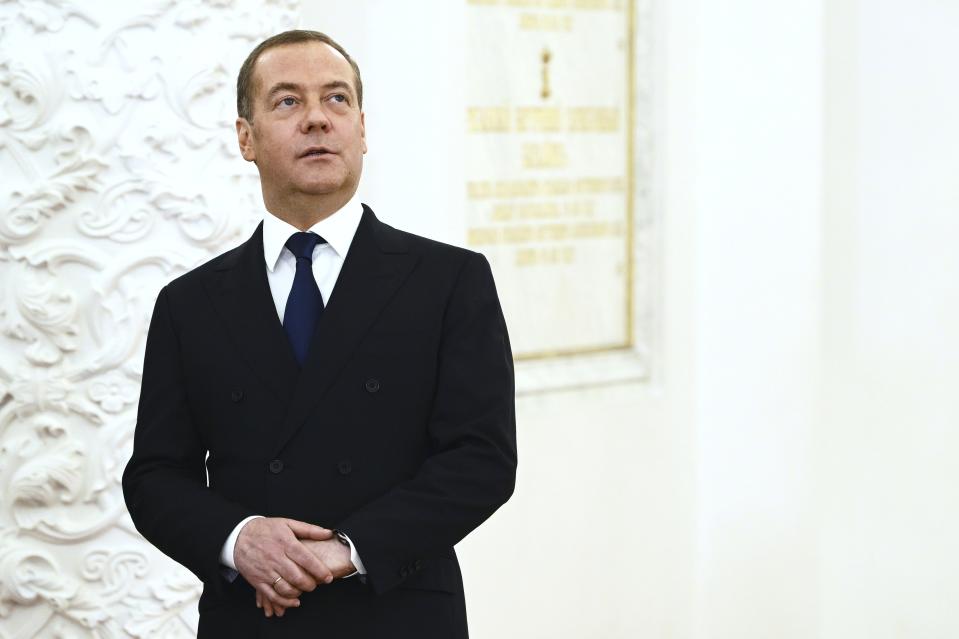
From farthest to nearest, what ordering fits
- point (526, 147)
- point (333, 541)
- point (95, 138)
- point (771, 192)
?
point (771, 192) < point (526, 147) < point (95, 138) < point (333, 541)

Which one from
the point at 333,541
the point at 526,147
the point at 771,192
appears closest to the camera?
the point at 333,541

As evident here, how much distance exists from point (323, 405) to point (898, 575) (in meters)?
3.31

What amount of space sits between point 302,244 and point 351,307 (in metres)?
0.11

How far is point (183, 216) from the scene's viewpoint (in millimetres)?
3047

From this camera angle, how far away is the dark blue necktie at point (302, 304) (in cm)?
176

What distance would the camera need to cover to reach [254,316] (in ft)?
5.81

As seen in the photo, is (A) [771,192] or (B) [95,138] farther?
(A) [771,192]

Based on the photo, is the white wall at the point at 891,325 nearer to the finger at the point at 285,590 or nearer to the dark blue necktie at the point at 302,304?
the dark blue necktie at the point at 302,304

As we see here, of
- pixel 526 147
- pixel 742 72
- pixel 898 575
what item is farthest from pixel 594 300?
pixel 898 575

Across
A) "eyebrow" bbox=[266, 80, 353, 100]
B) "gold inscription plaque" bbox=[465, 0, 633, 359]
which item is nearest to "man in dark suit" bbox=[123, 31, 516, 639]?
"eyebrow" bbox=[266, 80, 353, 100]

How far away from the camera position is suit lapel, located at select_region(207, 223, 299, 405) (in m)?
1.74

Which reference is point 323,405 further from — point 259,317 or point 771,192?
point 771,192

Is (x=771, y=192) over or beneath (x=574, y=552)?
over

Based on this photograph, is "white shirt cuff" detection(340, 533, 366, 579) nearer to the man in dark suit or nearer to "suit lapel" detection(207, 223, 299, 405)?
the man in dark suit
